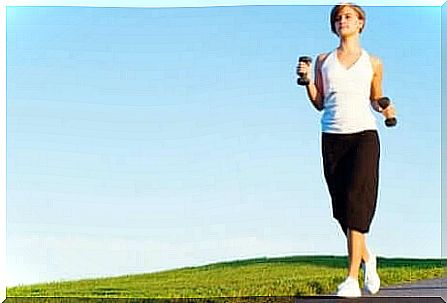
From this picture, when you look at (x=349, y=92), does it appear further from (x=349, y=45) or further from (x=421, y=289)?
(x=421, y=289)

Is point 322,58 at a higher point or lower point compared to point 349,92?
higher

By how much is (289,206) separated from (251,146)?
54 cm

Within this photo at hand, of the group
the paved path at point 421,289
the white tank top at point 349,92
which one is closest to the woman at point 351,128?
the white tank top at point 349,92

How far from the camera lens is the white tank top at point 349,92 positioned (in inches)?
348

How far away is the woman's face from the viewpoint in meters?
9.01

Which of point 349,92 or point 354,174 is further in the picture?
point 354,174

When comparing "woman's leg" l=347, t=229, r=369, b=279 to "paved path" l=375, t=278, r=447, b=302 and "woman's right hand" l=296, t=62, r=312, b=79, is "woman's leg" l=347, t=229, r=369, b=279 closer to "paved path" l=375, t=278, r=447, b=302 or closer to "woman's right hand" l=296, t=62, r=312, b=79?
"paved path" l=375, t=278, r=447, b=302

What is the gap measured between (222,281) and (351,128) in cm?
164

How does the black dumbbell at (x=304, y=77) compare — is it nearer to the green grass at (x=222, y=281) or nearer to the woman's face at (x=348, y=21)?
the woman's face at (x=348, y=21)

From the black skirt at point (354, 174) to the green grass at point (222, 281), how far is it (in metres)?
0.63

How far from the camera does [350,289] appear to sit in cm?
890

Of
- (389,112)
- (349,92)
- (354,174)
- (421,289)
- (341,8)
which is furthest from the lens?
(421,289)

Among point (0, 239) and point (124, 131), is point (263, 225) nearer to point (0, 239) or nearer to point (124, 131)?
point (124, 131)

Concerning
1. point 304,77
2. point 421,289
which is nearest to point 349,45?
point 304,77
